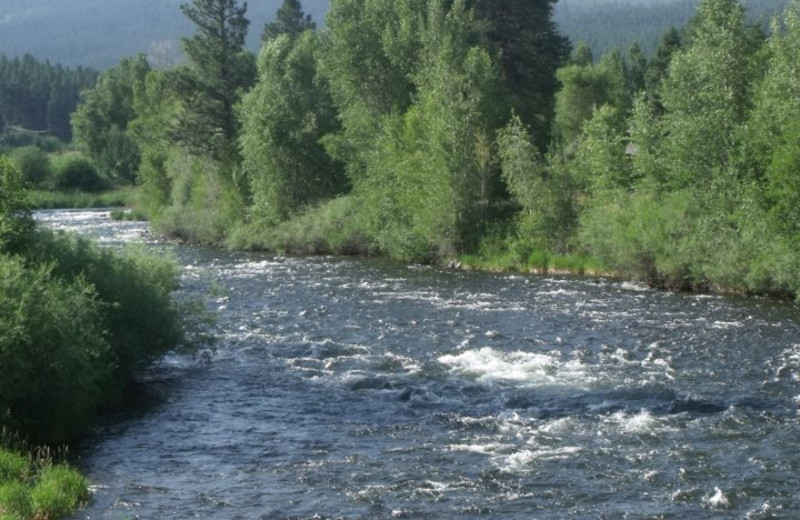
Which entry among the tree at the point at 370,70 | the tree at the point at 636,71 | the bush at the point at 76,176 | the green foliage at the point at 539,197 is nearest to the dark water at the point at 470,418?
the green foliage at the point at 539,197

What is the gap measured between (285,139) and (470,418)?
49.2m

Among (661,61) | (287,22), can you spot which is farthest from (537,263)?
(287,22)

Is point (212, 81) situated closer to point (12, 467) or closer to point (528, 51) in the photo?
point (528, 51)

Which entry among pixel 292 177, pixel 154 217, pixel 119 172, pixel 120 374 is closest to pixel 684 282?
pixel 120 374

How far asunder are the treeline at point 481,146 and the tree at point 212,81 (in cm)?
16

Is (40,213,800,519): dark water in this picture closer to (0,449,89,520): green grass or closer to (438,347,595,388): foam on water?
(438,347,595,388): foam on water

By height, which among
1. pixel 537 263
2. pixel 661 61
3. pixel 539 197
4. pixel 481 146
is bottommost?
pixel 537 263

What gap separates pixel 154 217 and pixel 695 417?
220 feet

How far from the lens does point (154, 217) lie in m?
84.4

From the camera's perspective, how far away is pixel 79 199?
120 meters

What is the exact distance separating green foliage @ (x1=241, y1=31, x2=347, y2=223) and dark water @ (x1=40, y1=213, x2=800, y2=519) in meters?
30.5

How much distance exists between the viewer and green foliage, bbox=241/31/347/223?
70.0m

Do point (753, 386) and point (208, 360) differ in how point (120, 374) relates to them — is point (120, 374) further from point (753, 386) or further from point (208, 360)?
point (753, 386)

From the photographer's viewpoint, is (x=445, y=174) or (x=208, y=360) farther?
(x=445, y=174)
